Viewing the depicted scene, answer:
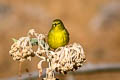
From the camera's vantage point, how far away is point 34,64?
7762 millimetres

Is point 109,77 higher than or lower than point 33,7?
lower

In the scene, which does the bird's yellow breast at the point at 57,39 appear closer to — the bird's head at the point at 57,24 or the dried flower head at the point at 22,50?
the bird's head at the point at 57,24

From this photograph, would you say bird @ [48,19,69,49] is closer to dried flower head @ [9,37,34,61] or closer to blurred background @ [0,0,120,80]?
dried flower head @ [9,37,34,61]

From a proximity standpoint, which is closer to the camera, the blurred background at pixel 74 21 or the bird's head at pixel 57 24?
the bird's head at pixel 57 24

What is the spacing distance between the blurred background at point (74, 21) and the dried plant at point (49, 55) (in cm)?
620

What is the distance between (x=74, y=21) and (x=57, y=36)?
22.6 feet

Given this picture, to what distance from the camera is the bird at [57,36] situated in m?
2.40

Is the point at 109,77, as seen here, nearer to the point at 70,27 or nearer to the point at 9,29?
the point at 70,27

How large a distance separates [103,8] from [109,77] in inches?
108

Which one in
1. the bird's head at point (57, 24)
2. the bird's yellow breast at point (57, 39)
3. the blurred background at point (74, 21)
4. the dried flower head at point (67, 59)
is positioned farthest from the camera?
the blurred background at point (74, 21)

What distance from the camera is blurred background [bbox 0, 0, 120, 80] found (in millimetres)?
8656

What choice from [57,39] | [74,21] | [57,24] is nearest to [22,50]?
[57,39]

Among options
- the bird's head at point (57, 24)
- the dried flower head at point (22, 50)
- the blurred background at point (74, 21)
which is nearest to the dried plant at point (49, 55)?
the dried flower head at point (22, 50)

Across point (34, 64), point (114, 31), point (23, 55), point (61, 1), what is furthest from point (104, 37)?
point (23, 55)
